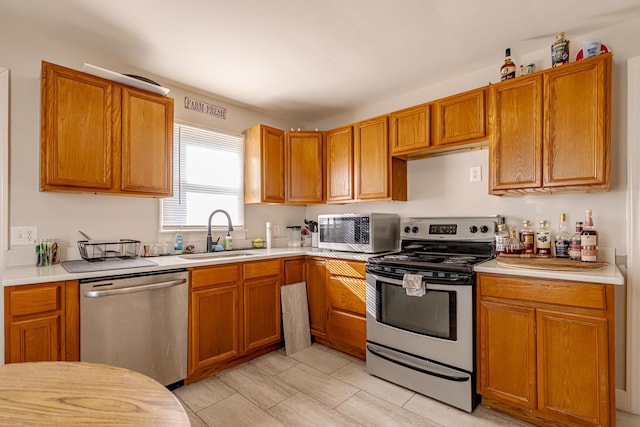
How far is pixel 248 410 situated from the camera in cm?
202

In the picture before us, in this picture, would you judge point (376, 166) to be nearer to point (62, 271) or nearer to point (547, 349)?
point (547, 349)

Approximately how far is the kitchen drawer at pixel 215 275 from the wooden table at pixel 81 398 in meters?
1.48

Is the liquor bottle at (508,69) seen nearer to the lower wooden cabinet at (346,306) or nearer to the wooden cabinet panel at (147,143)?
the lower wooden cabinet at (346,306)

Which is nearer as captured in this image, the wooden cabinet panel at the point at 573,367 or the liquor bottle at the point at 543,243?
the wooden cabinet panel at the point at 573,367

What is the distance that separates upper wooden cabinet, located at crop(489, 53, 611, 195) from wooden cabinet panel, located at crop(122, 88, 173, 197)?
254cm

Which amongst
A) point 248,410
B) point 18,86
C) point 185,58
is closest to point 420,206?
point 248,410

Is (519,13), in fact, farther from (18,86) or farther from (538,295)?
(18,86)

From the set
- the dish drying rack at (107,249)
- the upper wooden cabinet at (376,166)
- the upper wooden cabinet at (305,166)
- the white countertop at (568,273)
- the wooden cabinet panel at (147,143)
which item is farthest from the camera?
the upper wooden cabinet at (305,166)

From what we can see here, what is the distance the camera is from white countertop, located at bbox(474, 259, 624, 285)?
1618 mm

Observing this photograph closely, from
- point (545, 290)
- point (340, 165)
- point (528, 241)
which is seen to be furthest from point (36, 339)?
point (528, 241)

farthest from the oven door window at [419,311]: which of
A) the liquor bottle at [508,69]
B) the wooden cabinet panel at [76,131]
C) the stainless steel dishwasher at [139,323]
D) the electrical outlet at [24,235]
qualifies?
the electrical outlet at [24,235]

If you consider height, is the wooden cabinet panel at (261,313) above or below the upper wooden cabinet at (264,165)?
below

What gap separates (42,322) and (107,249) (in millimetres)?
779

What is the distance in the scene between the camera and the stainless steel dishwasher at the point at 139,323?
1.89 metres
